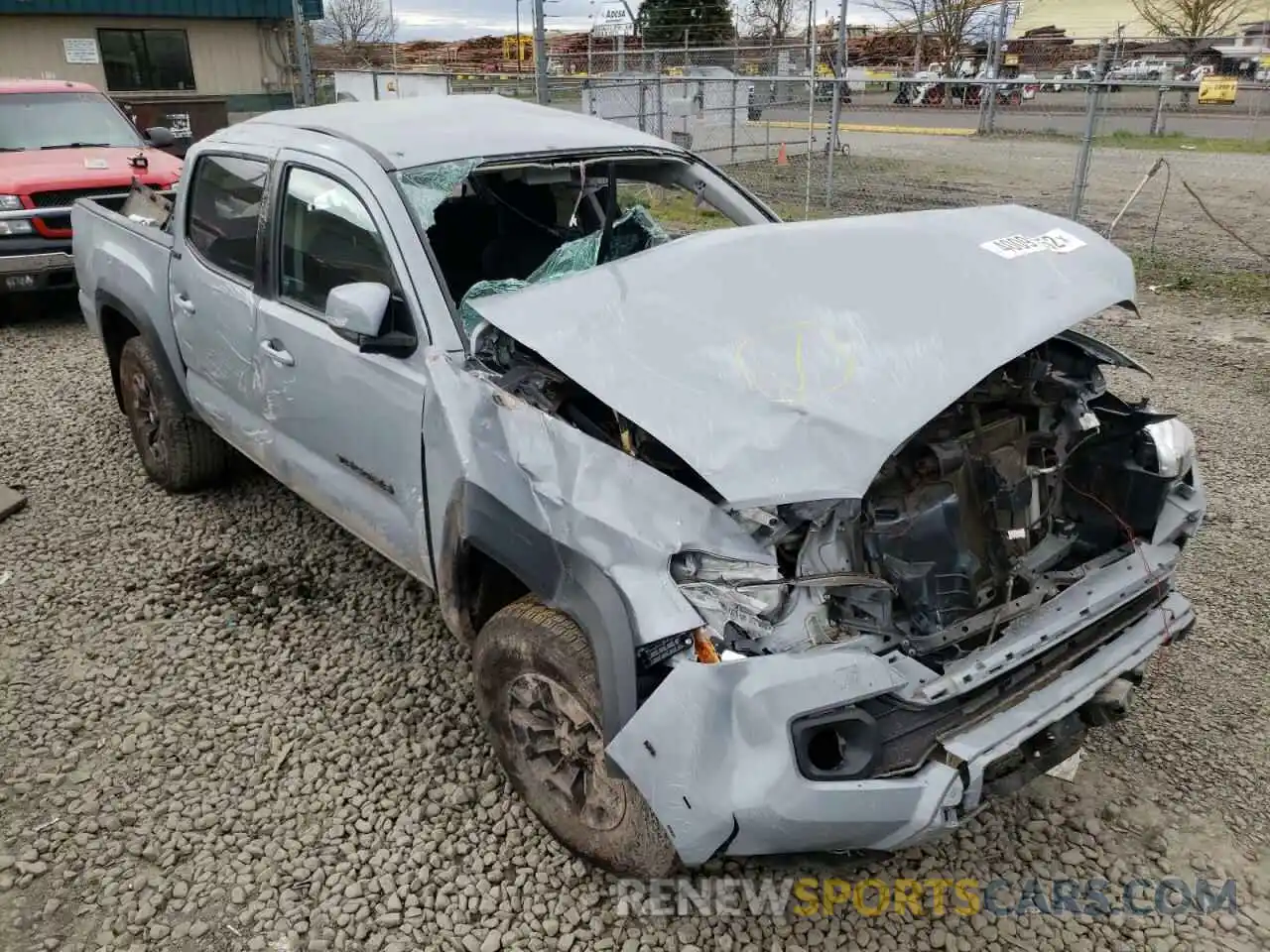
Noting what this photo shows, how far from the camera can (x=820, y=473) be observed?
2.12m

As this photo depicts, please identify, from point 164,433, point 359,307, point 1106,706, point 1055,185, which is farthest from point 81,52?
point 1106,706

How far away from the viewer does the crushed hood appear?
219cm

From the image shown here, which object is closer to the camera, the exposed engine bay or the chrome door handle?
the exposed engine bay

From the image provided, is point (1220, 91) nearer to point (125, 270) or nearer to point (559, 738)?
point (125, 270)

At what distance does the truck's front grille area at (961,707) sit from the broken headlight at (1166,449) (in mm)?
548

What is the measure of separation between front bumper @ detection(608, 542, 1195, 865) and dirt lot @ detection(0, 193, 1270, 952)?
0.41 m

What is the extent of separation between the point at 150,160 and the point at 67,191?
888 mm

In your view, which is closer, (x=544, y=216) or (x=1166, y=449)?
(x=1166, y=449)

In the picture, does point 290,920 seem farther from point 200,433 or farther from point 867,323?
point 200,433

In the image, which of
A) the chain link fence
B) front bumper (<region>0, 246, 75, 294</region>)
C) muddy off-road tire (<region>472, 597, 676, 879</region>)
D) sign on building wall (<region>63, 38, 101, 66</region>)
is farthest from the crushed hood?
sign on building wall (<region>63, 38, 101, 66</region>)

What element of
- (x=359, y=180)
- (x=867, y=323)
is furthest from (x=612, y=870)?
(x=359, y=180)

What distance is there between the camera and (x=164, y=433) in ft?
15.6

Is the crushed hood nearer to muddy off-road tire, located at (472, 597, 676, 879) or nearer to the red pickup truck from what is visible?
muddy off-road tire, located at (472, 597, 676, 879)

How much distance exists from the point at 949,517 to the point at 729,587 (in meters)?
0.63
